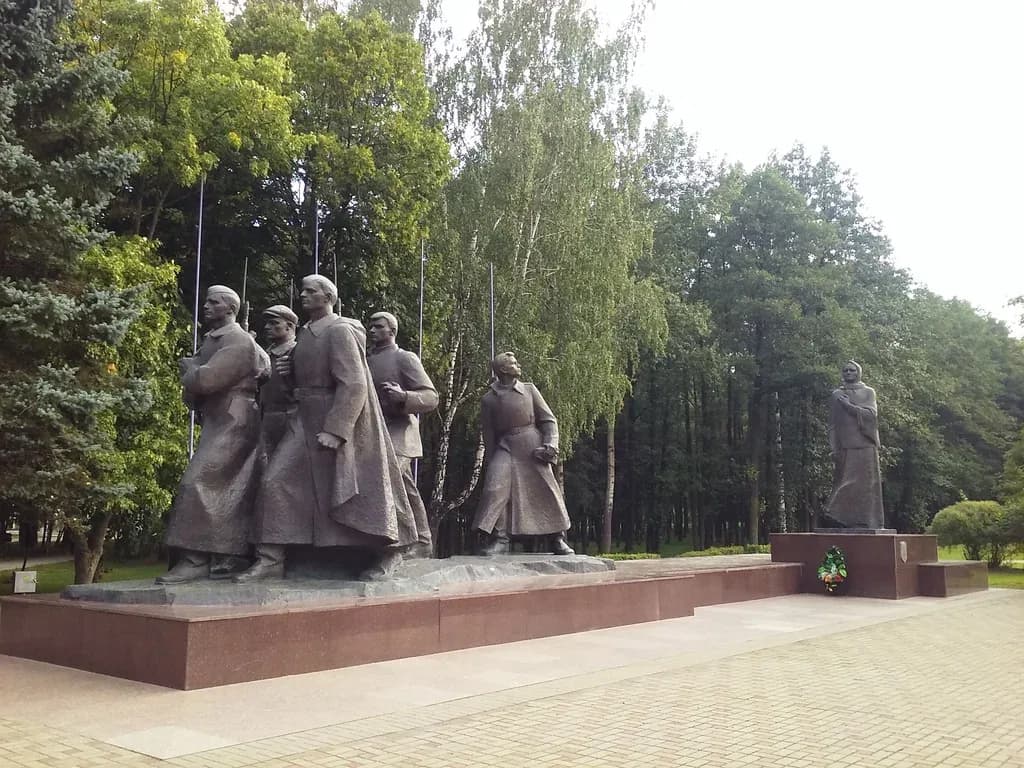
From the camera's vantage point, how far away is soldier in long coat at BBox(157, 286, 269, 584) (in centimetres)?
696

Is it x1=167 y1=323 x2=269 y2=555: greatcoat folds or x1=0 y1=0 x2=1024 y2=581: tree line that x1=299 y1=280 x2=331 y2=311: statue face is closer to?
x1=167 y1=323 x2=269 y2=555: greatcoat folds

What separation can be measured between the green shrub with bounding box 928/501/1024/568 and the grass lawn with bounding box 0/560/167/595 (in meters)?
17.7

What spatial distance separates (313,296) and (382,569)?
229 centimetres

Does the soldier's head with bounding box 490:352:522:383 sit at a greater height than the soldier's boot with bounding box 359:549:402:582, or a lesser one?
greater

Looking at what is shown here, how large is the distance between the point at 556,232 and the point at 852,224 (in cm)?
1633

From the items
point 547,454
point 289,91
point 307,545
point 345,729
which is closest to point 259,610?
point 307,545

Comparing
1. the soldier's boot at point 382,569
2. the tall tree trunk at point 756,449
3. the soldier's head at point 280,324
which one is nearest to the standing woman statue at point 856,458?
the soldier's boot at point 382,569

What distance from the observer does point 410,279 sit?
2220 centimetres

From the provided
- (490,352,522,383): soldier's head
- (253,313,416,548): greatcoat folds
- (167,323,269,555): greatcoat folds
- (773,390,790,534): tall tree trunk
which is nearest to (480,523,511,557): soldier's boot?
(490,352,522,383): soldier's head

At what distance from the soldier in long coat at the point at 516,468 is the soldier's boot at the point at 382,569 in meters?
2.63

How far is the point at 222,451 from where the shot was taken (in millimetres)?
7137

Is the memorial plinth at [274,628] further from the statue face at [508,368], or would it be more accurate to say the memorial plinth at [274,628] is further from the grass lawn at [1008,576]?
the grass lawn at [1008,576]

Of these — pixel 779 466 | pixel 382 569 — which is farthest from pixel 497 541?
pixel 779 466

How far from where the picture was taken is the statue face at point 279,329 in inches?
317
